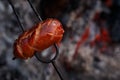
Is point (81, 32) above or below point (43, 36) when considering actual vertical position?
below

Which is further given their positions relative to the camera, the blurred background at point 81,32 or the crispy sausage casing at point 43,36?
the blurred background at point 81,32

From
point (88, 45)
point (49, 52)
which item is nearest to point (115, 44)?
point (88, 45)

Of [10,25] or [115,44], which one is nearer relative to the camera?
[10,25]

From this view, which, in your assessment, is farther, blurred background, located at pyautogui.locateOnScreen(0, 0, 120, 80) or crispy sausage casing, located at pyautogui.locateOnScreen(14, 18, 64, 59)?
blurred background, located at pyautogui.locateOnScreen(0, 0, 120, 80)

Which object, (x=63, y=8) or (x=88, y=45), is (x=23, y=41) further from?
(x=88, y=45)

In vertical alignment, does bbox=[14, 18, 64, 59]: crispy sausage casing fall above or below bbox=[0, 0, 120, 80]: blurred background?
above

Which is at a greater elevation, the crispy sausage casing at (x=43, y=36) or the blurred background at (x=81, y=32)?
the crispy sausage casing at (x=43, y=36)

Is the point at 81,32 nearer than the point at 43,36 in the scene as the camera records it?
No

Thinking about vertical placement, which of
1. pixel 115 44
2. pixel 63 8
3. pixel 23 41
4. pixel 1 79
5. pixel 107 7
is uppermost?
pixel 23 41
